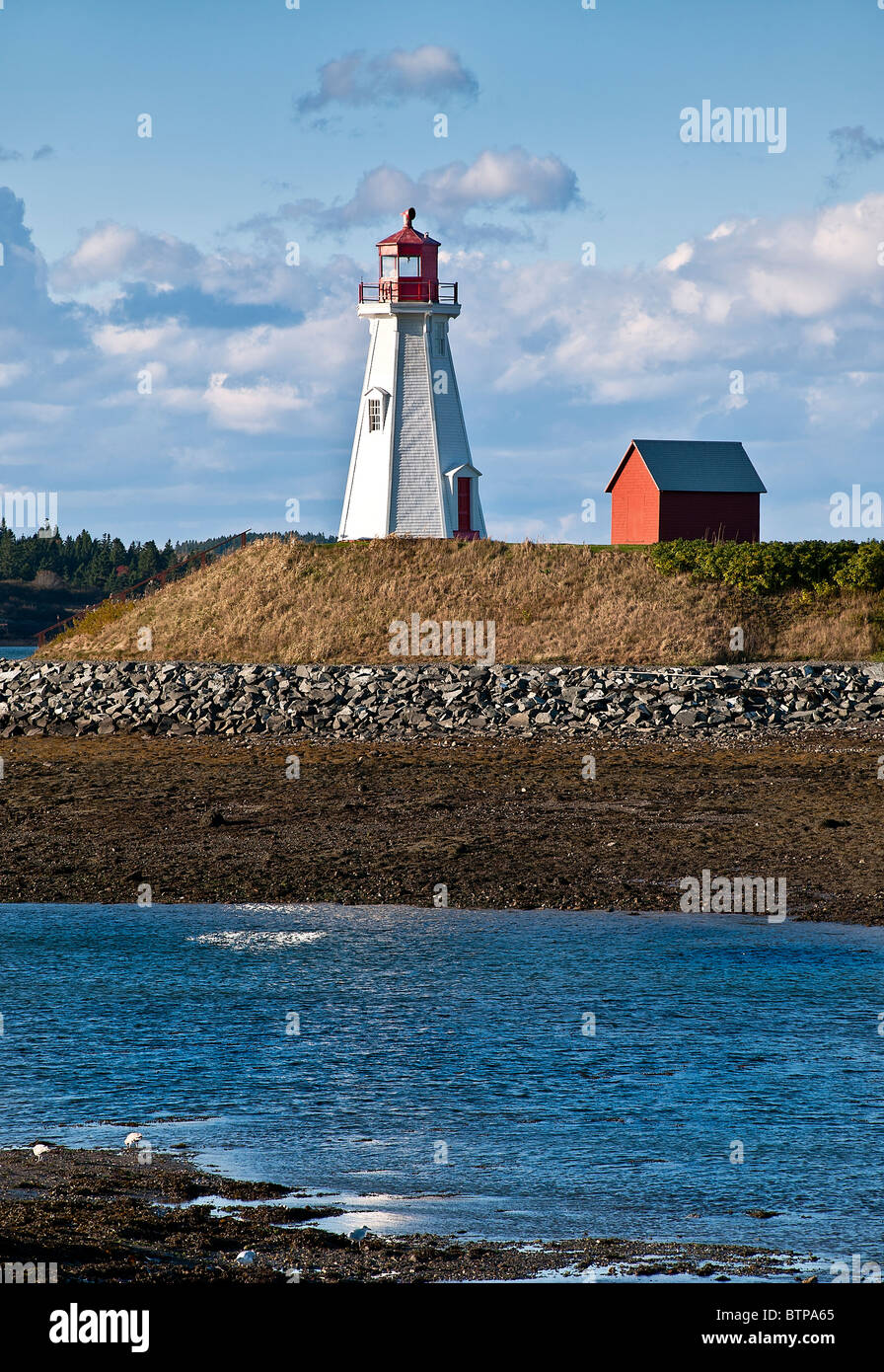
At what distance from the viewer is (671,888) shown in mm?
15992

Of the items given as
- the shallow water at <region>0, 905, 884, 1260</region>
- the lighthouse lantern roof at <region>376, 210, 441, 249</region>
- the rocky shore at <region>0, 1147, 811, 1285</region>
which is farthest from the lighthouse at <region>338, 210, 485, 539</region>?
the rocky shore at <region>0, 1147, 811, 1285</region>

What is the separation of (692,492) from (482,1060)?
42.2 meters

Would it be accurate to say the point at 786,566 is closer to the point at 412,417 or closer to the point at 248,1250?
the point at 412,417

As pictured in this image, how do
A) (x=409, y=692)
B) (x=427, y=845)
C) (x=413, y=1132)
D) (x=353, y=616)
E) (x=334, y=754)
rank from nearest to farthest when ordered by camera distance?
(x=413, y=1132) < (x=427, y=845) < (x=334, y=754) < (x=409, y=692) < (x=353, y=616)

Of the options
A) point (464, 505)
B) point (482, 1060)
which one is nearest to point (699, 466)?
point (464, 505)

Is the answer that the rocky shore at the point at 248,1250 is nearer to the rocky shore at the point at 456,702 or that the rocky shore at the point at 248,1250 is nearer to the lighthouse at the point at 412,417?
the rocky shore at the point at 456,702

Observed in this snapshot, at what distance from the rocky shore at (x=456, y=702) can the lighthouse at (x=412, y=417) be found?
Result: 15621mm

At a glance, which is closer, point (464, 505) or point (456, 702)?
point (456, 702)

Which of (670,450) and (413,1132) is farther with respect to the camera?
(670,450)

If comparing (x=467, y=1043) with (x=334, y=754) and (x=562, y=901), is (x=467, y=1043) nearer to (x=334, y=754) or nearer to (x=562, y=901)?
(x=562, y=901)

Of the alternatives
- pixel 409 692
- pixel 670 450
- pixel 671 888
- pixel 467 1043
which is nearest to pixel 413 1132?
pixel 467 1043

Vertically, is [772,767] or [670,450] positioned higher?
[670,450]

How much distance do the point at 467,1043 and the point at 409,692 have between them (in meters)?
22.1

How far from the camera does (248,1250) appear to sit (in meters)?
6.32
